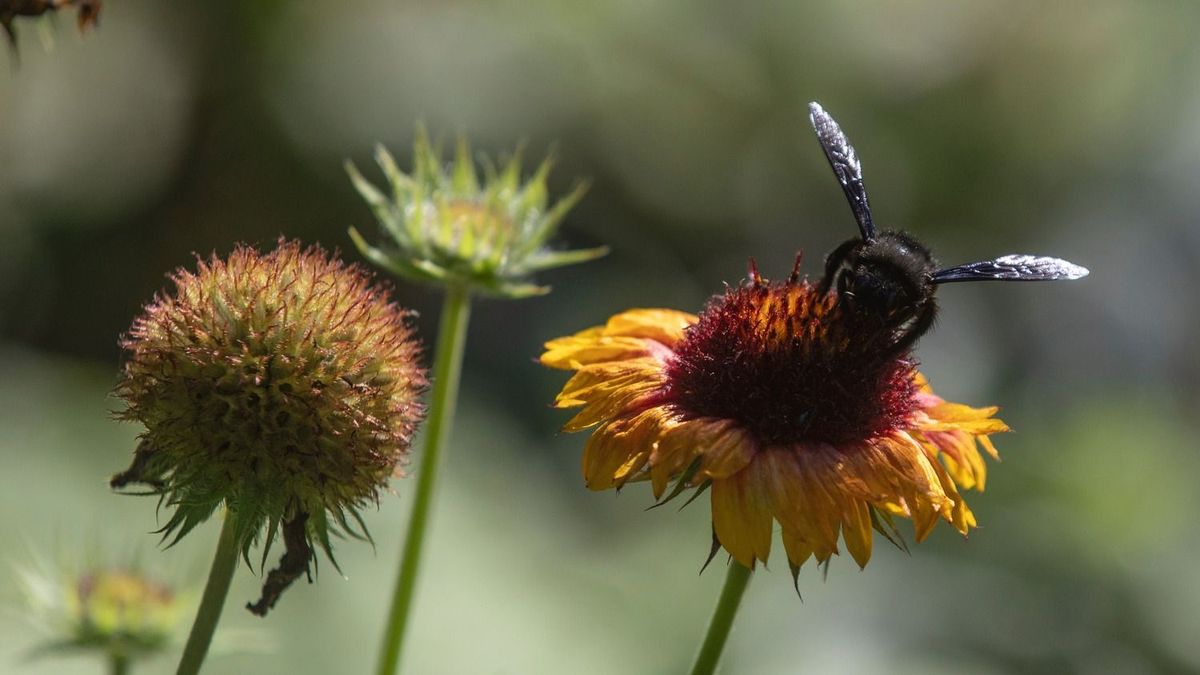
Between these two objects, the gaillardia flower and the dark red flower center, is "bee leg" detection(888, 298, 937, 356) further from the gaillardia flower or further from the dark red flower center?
the gaillardia flower

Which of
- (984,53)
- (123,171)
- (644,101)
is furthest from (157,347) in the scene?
(984,53)

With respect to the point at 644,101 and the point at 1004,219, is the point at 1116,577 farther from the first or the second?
the point at 644,101

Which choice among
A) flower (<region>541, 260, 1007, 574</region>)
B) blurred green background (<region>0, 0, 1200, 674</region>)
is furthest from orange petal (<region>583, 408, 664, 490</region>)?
blurred green background (<region>0, 0, 1200, 674</region>)

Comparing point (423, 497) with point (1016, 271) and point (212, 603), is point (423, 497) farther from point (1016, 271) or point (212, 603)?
point (1016, 271)

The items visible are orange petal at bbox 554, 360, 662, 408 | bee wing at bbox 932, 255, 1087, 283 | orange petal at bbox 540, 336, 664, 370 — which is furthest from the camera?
orange petal at bbox 540, 336, 664, 370

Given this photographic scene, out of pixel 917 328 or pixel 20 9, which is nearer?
pixel 20 9

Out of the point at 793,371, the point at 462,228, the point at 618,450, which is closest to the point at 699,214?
the point at 462,228
